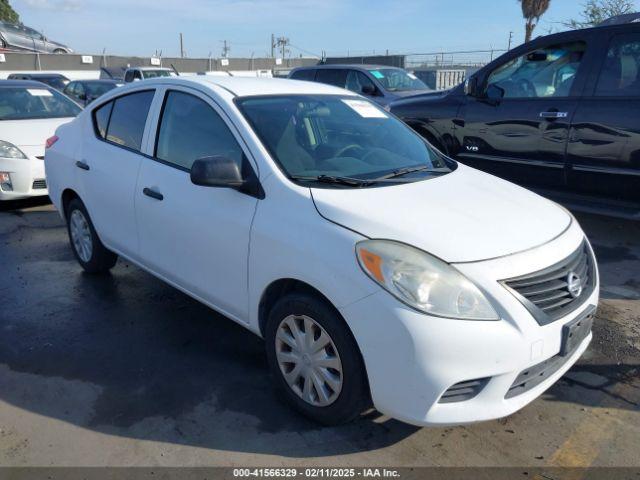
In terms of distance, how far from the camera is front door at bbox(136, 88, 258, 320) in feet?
9.95

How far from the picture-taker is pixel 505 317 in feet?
7.61

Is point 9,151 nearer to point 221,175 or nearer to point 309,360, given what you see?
point 221,175

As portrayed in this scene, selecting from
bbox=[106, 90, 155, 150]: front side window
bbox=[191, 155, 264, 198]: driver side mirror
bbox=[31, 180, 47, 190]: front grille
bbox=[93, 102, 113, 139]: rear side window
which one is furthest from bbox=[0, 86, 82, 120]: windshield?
bbox=[191, 155, 264, 198]: driver side mirror

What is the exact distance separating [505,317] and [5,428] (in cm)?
250

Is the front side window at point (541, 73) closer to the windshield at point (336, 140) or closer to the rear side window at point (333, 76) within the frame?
the windshield at point (336, 140)

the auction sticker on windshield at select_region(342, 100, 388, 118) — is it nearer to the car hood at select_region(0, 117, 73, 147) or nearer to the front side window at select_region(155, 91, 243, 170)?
the front side window at select_region(155, 91, 243, 170)

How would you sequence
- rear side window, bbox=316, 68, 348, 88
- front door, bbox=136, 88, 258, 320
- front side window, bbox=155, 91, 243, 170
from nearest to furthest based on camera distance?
front door, bbox=136, 88, 258, 320, front side window, bbox=155, 91, 243, 170, rear side window, bbox=316, 68, 348, 88

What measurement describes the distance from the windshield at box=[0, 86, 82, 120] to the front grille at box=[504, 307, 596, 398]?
7379mm

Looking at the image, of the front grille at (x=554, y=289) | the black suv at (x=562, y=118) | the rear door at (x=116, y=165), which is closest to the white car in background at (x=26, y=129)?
the rear door at (x=116, y=165)

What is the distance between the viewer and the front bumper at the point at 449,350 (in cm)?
227

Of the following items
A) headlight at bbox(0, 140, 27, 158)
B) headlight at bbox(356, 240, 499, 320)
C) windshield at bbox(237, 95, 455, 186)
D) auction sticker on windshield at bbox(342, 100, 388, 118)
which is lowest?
headlight at bbox(356, 240, 499, 320)

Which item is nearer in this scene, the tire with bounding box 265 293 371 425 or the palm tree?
the tire with bounding box 265 293 371 425

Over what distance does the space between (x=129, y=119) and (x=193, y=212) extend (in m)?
1.30

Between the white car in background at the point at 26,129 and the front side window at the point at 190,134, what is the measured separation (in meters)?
3.83
